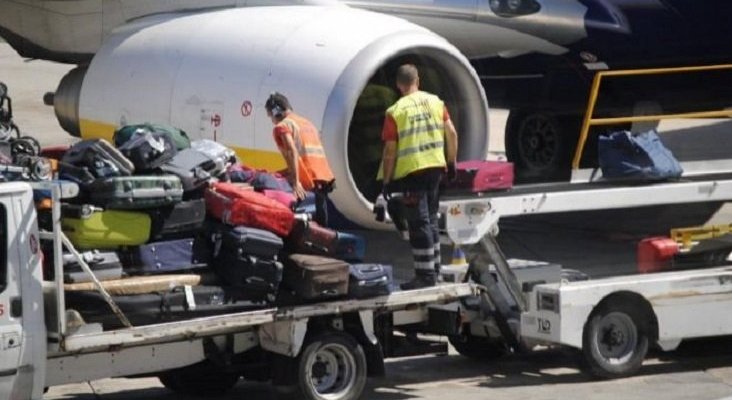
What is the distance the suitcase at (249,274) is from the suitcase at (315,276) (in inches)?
5.9

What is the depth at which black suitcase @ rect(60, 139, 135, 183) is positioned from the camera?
9.90 meters

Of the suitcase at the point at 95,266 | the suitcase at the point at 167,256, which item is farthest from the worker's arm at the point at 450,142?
the suitcase at the point at 95,266

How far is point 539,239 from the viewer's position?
1766 centimetres

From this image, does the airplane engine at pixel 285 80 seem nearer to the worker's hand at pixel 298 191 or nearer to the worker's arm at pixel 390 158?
the worker's arm at pixel 390 158

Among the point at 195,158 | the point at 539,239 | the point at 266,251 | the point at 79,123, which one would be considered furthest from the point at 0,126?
the point at 539,239

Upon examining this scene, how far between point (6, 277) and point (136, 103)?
226 inches

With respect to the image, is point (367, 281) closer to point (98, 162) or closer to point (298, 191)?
point (298, 191)

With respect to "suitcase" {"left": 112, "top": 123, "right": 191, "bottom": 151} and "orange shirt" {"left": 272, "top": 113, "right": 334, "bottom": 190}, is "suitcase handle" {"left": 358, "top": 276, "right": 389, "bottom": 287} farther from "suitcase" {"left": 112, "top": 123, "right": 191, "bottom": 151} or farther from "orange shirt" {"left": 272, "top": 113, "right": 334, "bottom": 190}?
"suitcase" {"left": 112, "top": 123, "right": 191, "bottom": 151}

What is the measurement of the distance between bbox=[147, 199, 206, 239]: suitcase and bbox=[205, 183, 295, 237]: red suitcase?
0.12 m

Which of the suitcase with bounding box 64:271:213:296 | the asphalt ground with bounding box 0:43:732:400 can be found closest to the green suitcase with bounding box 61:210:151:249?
the suitcase with bounding box 64:271:213:296

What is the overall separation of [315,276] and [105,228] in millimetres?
1363

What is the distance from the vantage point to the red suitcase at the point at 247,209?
10.2 metres

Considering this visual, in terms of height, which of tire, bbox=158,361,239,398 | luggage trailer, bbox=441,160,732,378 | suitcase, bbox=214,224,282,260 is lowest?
tire, bbox=158,361,239,398

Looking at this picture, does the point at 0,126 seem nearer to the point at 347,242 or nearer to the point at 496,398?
the point at 347,242
